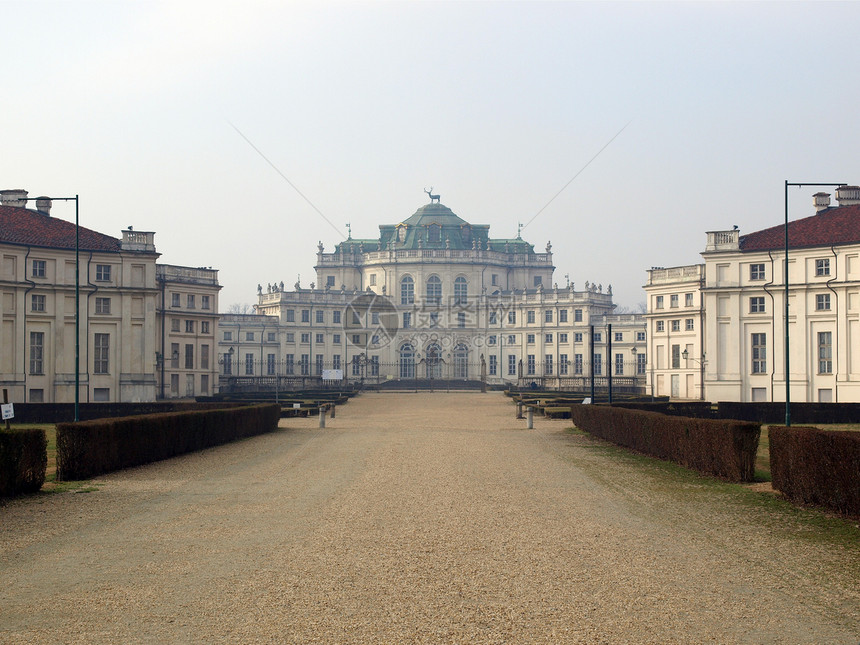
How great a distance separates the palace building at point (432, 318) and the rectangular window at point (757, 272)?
41.8 m

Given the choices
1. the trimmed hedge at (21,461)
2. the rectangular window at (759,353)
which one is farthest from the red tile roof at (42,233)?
the rectangular window at (759,353)

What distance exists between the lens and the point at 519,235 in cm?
14225

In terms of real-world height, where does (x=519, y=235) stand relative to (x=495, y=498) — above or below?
above

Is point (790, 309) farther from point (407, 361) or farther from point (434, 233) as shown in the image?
point (434, 233)

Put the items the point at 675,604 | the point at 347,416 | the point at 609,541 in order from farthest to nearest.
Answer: the point at 347,416
the point at 609,541
the point at 675,604

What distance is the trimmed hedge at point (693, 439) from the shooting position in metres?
21.0

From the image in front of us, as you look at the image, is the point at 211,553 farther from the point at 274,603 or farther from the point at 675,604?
the point at 675,604

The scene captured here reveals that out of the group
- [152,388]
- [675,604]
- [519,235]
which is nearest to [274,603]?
[675,604]

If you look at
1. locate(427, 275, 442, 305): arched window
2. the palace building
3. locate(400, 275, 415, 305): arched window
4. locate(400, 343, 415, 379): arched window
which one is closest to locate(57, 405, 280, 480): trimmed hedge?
the palace building

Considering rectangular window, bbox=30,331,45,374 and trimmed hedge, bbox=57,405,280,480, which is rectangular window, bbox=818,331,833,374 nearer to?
trimmed hedge, bbox=57,405,280,480

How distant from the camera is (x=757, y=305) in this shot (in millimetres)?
65250

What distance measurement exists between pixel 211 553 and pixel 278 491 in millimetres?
6563

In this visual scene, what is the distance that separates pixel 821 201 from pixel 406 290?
A: 70.5m

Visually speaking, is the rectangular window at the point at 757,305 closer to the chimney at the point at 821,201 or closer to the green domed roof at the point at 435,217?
the chimney at the point at 821,201
